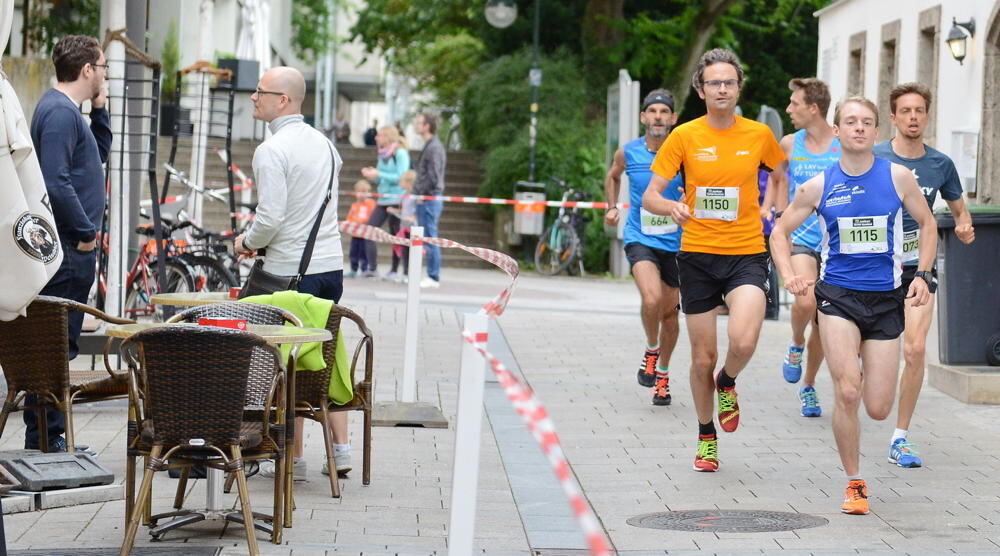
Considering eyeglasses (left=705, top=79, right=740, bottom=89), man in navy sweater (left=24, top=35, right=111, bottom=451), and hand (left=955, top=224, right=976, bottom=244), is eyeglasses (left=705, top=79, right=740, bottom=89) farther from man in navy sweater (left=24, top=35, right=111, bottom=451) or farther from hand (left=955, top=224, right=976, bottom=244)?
man in navy sweater (left=24, top=35, right=111, bottom=451)

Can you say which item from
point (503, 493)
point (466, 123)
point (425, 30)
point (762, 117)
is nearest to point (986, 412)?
point (503, 493)

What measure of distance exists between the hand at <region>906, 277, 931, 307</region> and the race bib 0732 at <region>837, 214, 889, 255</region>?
0.22 meters

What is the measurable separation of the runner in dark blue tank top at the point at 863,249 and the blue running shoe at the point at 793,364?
3156 millimetres

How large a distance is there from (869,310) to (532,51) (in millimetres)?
23206

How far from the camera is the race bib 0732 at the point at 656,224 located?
10.8 m

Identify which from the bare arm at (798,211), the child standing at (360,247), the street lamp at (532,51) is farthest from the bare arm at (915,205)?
the street lamp at (532,51)

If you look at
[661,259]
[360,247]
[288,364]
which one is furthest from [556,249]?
[288,364]

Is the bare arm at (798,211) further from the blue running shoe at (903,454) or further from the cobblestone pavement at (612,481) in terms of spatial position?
the blue running shoe at (903,454)

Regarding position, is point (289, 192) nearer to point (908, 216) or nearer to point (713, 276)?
point (713, 276)

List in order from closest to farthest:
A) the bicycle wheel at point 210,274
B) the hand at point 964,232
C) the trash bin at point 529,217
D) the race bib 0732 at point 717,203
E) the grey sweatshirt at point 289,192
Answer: the grey sweatshirt at point 289,192 < the race bib 0732 at point 717,203 < the hand at point 964,232 < the bicycle wheel at point 210,274 < the trash bin at point 529,217

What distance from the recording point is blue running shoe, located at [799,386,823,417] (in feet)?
34.4

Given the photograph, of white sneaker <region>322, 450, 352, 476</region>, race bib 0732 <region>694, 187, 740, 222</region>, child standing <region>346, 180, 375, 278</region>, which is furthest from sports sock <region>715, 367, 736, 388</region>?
child standing <region>346, 180, 375, 278</region>

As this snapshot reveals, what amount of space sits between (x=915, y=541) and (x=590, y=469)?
7.26 feet

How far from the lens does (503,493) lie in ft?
25.8
